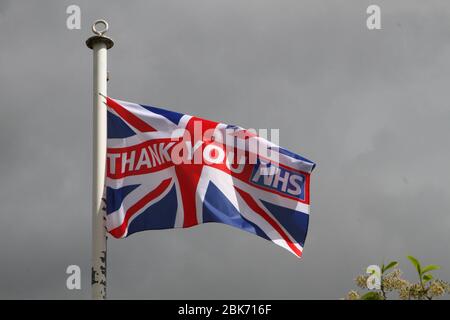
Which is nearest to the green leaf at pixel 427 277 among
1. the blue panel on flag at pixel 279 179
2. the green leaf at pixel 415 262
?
the green leaf at pixel 415 262

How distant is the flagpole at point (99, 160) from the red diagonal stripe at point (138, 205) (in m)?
0.27

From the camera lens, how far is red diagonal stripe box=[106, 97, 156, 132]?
603 inches

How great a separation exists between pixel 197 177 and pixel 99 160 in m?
2.01

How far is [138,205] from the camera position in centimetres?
1469

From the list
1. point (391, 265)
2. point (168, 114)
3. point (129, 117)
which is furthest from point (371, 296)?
point (129, 117)

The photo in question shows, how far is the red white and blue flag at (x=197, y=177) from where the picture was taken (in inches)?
581

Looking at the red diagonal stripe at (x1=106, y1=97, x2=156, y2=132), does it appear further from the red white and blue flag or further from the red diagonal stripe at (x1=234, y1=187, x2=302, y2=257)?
the red diagonal stripe at (x1=234, y1=187, x2=302, y2=257)

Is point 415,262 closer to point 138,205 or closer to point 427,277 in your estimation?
point 427,277

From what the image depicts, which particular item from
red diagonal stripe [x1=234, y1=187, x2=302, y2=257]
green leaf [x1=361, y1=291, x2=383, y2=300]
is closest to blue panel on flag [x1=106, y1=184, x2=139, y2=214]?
red diagonal stripe [x1=234, y1=187, x2=302, y2=257]

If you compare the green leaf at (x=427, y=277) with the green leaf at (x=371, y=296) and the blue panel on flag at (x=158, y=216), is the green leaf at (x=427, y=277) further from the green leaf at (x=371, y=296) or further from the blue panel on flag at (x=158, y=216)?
the blue panel on flag at (x=158, y=216)

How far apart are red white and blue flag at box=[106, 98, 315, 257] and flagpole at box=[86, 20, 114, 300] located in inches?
8.7
